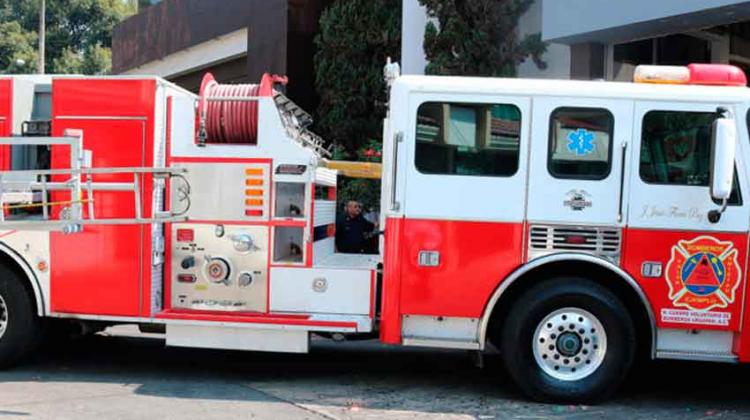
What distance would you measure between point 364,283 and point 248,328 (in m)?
1.08

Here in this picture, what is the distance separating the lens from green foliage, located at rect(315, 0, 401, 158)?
15711mm

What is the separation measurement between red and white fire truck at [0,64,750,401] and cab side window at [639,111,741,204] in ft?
0.05

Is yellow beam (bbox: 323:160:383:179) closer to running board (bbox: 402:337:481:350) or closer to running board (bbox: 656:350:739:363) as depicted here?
running board (bbox: 402:337:481:350)

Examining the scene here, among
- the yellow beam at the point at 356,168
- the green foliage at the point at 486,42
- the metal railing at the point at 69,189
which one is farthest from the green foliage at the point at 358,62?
the metal railing at the point at 69,189

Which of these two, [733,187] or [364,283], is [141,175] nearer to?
[364,283]

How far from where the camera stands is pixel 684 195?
245 inches

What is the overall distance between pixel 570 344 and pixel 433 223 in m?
1.48

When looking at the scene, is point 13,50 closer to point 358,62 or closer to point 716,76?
point 358,62

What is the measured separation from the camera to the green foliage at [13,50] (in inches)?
1737

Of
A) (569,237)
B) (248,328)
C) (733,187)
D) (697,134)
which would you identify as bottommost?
(248,328)

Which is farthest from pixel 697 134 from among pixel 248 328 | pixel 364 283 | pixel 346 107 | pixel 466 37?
pixel 346 107

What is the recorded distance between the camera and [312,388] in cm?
694

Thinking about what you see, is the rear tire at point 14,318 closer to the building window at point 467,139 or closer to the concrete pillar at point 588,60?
the building window at point 467,139

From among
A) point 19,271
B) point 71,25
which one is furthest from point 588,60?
point 71,25
